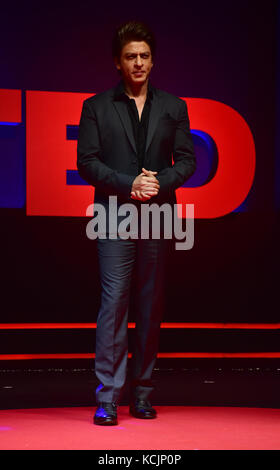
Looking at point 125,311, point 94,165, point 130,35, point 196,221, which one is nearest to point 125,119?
point 94,165

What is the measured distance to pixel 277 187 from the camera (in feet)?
18.5

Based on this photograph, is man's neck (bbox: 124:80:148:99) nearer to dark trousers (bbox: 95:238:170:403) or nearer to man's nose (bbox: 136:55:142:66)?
man's nose (bbox: 136:55:142:66)

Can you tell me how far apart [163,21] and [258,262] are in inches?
81.9

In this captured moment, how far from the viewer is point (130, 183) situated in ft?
9.18

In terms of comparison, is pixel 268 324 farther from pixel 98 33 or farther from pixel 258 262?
pixel 98 33

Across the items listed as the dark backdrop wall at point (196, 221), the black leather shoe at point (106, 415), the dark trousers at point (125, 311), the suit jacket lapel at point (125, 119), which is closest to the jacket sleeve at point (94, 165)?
the suit jacket lapel at point (125, 119)

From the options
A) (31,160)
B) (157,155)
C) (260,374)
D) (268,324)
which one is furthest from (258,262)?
(157,155)

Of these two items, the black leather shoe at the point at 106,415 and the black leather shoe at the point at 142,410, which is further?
the black leather shoe at the point at 142,410

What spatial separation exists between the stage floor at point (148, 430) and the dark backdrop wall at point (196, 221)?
81.5 inches

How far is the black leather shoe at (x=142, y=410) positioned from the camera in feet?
9.41

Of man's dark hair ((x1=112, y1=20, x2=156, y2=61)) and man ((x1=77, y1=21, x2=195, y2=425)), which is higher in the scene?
man's dark hair ((x1=112, y1=20, x2=156, y2=61))

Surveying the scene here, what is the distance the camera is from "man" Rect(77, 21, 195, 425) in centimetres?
281

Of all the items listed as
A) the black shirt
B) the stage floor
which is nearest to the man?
the black shirt

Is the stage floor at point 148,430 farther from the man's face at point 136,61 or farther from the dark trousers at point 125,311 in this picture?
the man's face at point 136,61
